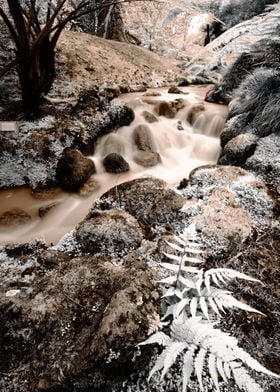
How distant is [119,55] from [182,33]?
5.19 m

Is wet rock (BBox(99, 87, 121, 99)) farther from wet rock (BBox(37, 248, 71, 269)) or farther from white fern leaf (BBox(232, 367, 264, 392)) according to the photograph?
white fern leaf (BBox(232, 367, 264, 392))

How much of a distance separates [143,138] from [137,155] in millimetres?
347

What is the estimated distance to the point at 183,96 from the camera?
594 centimetres

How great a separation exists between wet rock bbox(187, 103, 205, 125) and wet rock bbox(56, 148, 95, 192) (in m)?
2.25

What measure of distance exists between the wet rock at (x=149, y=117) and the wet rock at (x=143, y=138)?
35 cm

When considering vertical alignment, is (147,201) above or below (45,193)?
above

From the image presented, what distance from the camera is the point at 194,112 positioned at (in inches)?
201

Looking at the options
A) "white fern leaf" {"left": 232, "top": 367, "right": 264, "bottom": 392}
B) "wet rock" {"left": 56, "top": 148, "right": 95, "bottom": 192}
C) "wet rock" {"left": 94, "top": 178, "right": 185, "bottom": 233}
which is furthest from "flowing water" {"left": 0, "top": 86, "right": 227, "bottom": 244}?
"white fern leaf" {"left": 232, "top": 367, "right": 264, "bottom": 392}

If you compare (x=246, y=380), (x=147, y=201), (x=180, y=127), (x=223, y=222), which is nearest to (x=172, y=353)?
(x=246, y=380)

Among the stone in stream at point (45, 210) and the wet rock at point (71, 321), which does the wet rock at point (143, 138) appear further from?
the wet rock at point (71, 321)

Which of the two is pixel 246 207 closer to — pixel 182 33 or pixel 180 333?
pixel 180 333

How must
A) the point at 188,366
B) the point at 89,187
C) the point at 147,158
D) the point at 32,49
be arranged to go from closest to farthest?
the point at 188,366 < the point at 32,49 < the point at 89,187 < the point at 147,158

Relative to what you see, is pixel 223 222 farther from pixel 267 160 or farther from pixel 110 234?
pixel 267 160

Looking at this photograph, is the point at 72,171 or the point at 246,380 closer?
the point at 246,380
